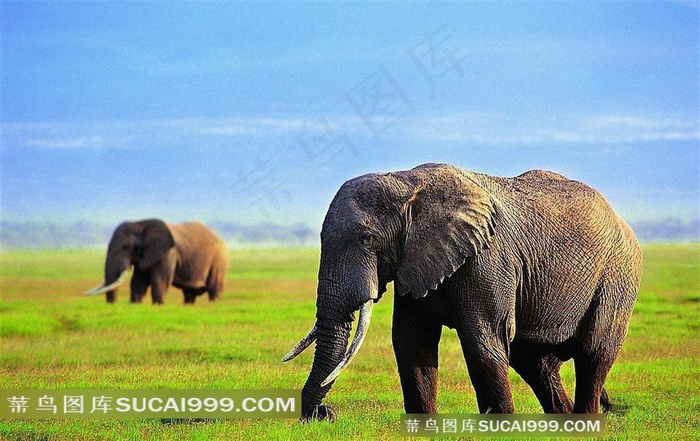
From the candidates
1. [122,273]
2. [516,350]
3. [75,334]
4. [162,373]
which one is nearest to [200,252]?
[122,273]

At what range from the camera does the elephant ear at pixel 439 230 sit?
360 inches

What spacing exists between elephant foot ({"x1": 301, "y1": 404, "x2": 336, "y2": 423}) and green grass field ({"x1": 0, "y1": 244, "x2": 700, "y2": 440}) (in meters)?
0.07

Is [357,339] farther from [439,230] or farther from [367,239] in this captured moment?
[439,230]

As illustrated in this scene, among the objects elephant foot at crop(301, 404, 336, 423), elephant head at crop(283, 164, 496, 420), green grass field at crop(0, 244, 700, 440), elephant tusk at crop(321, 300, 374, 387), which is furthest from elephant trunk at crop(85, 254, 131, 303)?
elephant tusk at crop(321, 300, 374, 387)

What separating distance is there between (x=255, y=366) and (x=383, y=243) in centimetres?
664

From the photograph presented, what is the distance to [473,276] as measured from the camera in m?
9.27

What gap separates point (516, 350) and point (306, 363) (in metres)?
5.85

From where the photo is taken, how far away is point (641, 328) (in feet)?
65.2

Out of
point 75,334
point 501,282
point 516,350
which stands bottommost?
point 75,334

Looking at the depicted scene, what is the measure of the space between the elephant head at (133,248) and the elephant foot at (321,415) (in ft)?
65.9

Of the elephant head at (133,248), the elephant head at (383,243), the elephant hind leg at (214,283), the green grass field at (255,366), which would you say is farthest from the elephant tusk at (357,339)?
the elephant hind leg at (214,283)

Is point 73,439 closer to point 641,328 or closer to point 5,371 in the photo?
point 5,371

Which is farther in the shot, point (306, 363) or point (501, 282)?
point (306, 363)

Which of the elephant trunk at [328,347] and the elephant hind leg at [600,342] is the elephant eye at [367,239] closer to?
the elephant trunk at [328,347]
